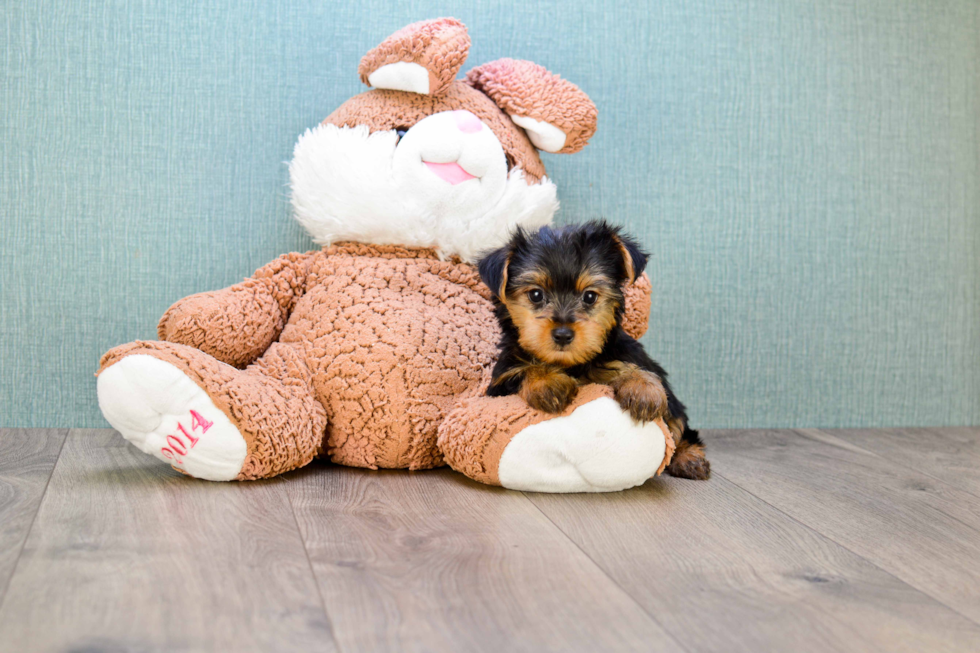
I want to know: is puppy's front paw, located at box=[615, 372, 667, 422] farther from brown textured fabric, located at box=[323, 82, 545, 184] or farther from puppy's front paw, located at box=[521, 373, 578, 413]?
brown textured fabric, located at box=[323, 82, 545, 184]

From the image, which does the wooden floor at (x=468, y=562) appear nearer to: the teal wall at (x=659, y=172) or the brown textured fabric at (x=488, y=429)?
the brown textured fabric at (x=488, y=429)

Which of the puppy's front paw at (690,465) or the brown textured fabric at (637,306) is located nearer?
the puppy's front paw at (690,465)

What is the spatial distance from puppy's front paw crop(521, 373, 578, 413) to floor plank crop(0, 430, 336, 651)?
586mm

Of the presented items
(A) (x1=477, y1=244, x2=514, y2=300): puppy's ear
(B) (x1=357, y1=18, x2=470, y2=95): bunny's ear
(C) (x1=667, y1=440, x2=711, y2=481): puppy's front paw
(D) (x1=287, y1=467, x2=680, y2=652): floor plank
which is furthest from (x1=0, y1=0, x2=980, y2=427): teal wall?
(D) (x1=287, y1=467, x2=680, y2=652): floor plank

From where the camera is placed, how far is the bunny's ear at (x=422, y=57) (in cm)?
205

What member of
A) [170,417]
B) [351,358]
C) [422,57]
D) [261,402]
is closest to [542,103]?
[422,57]

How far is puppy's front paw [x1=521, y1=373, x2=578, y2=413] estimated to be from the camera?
5.77 ft

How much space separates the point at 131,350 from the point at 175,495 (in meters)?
0.34

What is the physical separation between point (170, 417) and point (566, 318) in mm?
909

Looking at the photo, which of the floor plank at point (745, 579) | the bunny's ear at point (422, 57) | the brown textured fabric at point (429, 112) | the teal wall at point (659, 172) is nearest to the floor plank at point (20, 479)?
the teal wall at point (659, 172)

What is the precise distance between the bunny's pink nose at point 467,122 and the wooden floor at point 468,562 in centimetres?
91

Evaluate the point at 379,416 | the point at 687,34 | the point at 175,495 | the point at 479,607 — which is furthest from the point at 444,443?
the point at 687,34

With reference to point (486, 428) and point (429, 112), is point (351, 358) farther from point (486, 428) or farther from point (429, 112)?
point (429, 112)

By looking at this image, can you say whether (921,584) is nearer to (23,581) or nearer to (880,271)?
(23,581)
